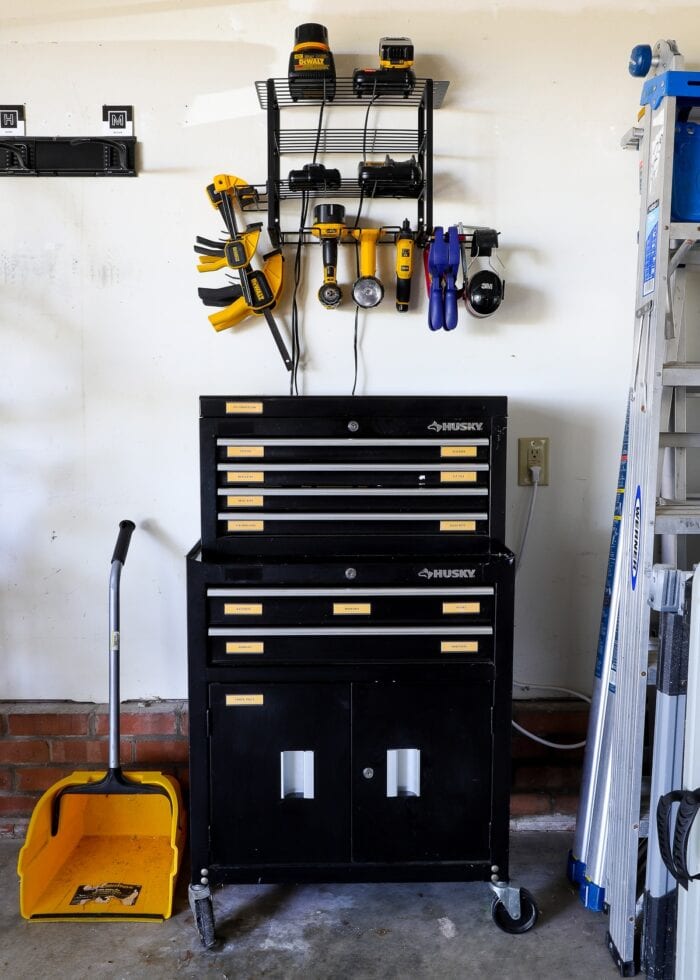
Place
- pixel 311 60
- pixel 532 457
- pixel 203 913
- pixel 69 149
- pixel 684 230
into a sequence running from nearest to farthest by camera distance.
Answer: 1. pixel 684 230
2. pixel 203 913
3. pixel 311 60
4. pixel 69 149
5. pixel 532 457

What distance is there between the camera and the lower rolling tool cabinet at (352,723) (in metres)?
1.80

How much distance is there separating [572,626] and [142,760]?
1.39 metres

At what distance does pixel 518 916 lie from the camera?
1.85 meters

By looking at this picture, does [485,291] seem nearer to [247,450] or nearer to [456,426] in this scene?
[456,426]

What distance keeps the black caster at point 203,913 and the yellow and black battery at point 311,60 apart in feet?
6.86

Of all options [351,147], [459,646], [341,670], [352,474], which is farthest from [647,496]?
[351,147]

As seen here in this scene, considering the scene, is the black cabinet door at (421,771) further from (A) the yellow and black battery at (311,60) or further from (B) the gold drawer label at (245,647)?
(A) the yellow and black battery at (311,60)

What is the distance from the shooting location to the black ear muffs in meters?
2.05

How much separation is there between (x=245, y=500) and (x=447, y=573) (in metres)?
0.53

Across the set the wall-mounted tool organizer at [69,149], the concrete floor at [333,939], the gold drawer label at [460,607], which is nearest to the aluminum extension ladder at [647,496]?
the concrete floor at [333,939]

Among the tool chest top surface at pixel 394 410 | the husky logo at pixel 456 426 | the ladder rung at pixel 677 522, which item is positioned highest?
the tool chest top surface at pixel 394 410

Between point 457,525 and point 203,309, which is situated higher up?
point 203,309

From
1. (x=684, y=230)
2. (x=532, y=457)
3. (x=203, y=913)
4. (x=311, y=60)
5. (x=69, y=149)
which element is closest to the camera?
(x=684, y=230)

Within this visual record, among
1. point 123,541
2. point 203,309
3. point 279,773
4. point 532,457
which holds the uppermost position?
point 203,309
